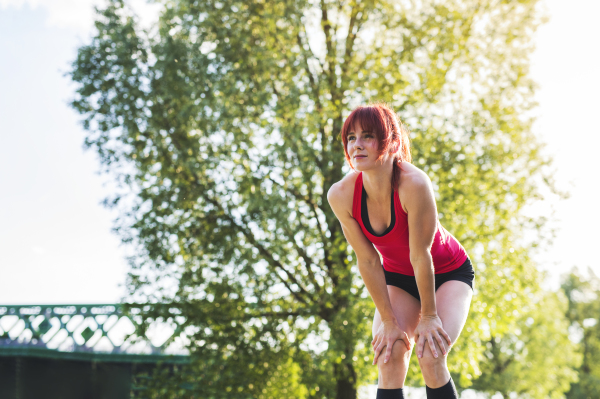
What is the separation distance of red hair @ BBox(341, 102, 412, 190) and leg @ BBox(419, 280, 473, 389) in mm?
690

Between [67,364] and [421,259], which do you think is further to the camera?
[67,364]

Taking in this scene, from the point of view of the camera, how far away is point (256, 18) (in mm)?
10188

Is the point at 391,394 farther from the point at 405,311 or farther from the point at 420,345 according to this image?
the point at 405,311

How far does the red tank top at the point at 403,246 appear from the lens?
2.70 metres

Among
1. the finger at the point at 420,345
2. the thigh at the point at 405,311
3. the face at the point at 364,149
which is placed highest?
the face at the point at 364,149

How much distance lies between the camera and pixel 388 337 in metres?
2.61

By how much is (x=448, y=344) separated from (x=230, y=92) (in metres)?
7.59

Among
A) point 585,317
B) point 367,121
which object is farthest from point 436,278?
point 585,317

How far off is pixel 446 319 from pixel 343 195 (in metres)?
0.90

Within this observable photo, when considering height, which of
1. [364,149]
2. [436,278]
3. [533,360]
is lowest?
[533,360]

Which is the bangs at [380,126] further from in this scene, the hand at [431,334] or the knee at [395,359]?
the knee at [395,359]

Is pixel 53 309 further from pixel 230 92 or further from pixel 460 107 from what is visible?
pixel 460 107

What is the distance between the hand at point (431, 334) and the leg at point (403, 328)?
0.52 ft

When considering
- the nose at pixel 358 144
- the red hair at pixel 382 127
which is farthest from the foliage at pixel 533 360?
the nose at pixel 358 144
